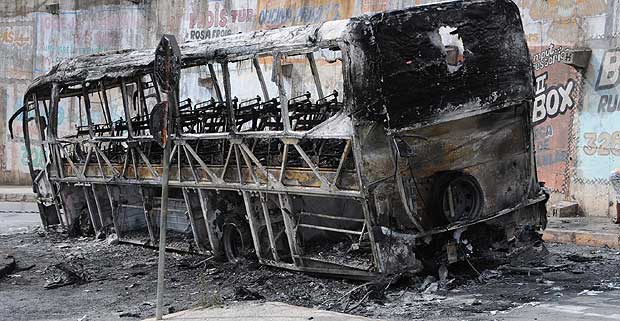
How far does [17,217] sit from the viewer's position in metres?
20.1

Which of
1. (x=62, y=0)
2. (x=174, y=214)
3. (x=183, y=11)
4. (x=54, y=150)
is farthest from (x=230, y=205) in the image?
(x=62, y=0)

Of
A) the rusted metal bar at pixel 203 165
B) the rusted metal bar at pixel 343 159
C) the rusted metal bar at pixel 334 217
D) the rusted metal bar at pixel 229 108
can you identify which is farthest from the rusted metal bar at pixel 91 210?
the rusted metal bar at pixel 343 159

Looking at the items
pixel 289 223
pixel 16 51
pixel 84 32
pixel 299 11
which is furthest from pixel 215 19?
pixel 289 223

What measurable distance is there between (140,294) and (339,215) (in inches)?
100

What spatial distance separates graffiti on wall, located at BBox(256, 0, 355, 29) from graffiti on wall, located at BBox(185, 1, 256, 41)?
20.1 inches

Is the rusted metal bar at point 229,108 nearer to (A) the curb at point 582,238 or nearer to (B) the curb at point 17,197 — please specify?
(A) the curb at point 582,238

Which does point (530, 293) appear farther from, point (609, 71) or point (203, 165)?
point (609, 71)

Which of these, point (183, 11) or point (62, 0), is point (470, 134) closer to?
point (183, 11)

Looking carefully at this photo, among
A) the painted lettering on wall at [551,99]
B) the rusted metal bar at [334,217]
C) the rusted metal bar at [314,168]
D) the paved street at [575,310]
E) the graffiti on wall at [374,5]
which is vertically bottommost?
the paved street at [575,310]

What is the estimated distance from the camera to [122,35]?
86.1 feet

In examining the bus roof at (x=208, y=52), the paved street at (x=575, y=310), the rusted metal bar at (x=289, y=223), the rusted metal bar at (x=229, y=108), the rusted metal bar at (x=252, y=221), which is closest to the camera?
the paved street at (x=575, y=310)

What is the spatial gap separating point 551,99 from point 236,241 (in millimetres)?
6609

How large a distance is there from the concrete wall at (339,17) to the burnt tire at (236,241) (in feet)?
20.5

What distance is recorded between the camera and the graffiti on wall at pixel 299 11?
19.9m
